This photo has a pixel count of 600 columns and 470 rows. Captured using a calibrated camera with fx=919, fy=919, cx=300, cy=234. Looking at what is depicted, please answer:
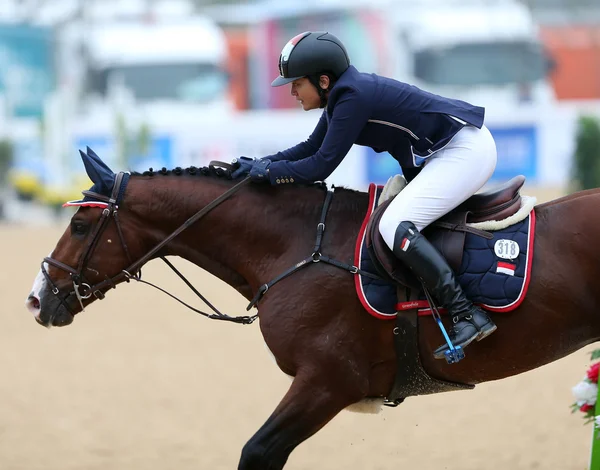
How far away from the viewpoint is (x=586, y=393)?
5.32 metres

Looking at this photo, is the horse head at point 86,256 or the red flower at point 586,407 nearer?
the horse head at point 86,256

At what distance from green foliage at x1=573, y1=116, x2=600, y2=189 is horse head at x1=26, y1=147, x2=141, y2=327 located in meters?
19.8

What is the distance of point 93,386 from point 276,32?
32.5 meters

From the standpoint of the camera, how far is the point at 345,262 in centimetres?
459

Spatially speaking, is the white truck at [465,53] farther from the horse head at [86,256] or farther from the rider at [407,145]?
the horse head at [86,256]

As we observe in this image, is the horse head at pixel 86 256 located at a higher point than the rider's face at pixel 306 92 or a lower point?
lower

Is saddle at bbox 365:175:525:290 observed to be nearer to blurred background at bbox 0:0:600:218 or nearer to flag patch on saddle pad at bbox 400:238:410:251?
flag patch on saddle pad at bbox 400:238:410:251

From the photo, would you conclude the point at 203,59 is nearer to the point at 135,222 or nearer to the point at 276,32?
the point at 276,32

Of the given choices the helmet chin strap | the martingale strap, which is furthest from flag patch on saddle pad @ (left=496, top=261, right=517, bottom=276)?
the helmet chin strap

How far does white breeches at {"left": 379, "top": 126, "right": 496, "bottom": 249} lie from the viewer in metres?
4.44

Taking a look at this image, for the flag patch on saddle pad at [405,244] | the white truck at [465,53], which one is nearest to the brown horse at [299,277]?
the flag patch on saddle pad at [405,244]

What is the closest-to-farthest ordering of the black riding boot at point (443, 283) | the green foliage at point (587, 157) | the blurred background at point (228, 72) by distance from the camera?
the black riding boot at point (443, 283) < the green foliage at point (587, 157) < the blurred background at point (228, 72)

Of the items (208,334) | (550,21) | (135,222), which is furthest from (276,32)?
(135,222)

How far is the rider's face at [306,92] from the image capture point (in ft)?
15.1
